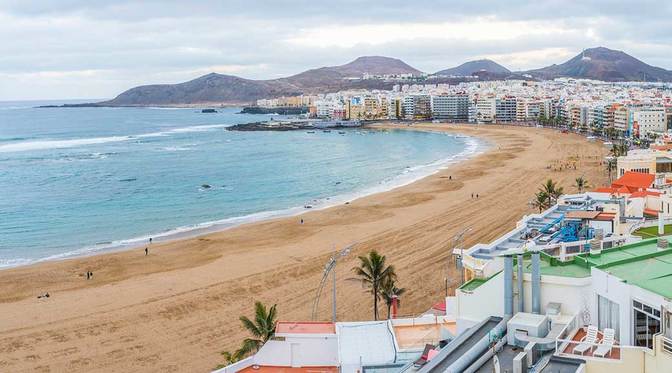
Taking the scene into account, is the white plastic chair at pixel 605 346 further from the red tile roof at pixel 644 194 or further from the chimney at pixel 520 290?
the red tile roof at pixel 644 194

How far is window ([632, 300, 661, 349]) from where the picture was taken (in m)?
8.40

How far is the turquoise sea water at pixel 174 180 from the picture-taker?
4162 cm

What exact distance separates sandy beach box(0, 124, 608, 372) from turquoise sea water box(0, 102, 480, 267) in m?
4.62

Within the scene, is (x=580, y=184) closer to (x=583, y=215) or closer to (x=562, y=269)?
(x=583, y=215)

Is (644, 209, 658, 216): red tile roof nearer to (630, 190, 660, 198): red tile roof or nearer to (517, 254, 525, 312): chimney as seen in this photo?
(630, 190, 660, 198): red tile roof

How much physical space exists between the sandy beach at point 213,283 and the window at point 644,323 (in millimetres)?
13843

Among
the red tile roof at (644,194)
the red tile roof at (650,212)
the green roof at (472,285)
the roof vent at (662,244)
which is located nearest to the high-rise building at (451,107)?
the red tile roof at (644,194)

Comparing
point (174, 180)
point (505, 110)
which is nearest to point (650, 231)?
point (174, 180)

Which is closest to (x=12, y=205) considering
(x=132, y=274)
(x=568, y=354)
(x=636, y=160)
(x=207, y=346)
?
(x=132, y=274)

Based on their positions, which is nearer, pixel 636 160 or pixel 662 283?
pixel 662 283

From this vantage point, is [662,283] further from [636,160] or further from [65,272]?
[636,160]

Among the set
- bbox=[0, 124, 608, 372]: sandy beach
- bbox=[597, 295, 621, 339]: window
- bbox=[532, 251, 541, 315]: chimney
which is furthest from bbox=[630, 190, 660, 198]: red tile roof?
bbox=[597, 295, 621, 339]: window

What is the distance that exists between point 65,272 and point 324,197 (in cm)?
2317

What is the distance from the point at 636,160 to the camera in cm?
3741
